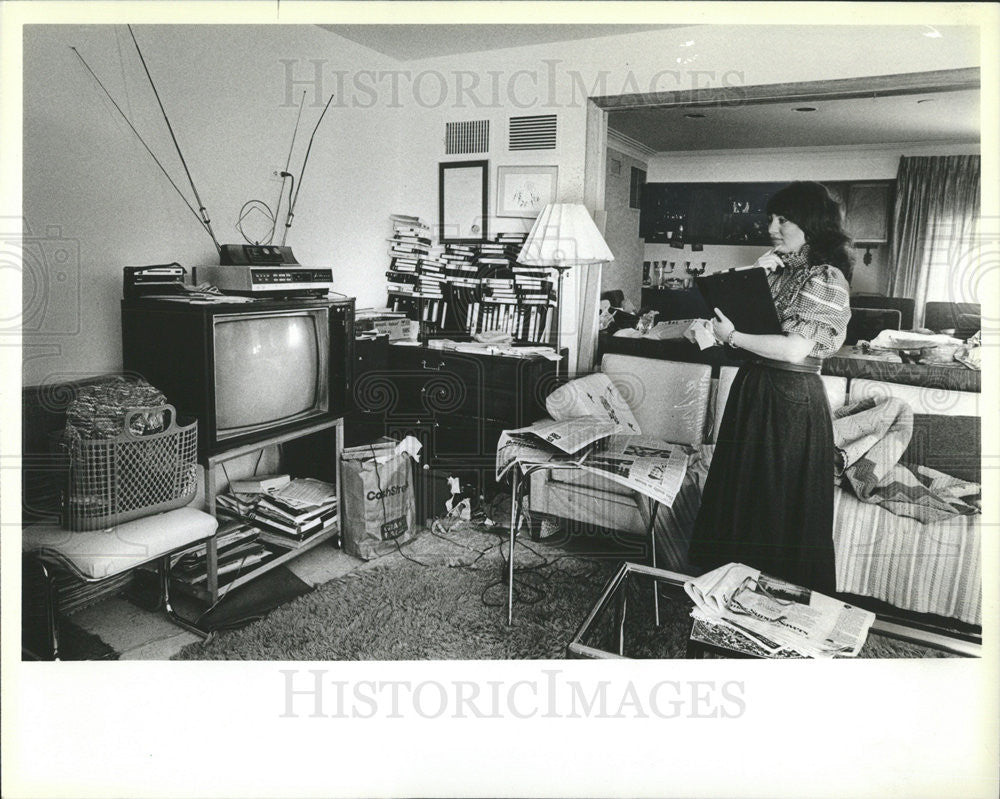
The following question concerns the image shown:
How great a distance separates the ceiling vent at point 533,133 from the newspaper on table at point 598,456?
4.95 feet

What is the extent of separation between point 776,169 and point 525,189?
114 centimetres

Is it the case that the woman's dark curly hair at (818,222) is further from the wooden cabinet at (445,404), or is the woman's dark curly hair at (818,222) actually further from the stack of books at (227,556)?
the stack of books at (227,556)

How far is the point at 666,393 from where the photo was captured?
2.99 metres

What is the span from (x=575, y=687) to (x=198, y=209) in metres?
2.15

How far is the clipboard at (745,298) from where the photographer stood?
212cm

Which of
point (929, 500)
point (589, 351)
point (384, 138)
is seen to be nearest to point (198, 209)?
point (384, 138)

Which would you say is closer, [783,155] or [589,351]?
[783,155]

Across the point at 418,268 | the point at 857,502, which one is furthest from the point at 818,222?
the point at 418,268

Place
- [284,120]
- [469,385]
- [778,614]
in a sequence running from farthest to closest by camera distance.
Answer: [469,385]
[284,120]
[778,614]

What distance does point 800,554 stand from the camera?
2.27 metres

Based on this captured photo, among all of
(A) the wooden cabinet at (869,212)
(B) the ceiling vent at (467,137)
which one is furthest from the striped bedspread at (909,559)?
(B) the ceiling vent at (467,137)

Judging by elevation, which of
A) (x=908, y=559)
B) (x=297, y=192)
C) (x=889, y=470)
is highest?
(x=297, y=192)

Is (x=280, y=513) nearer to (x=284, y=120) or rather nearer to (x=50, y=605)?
(x=50, y=605)

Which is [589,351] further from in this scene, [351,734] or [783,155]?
[351,734]
